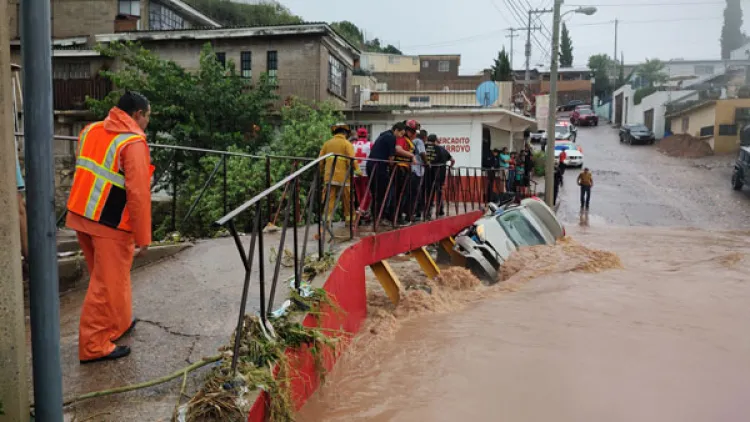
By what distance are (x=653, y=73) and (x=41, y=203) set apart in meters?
55.5

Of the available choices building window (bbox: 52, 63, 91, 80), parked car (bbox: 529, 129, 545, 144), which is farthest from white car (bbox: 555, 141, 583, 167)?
building window (bbox: 52, 63, 91, 80)

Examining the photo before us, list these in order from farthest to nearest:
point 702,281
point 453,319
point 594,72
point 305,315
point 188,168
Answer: point 594,72 < point 188,168 < point 702,281 < point 453,319 < point 305,315

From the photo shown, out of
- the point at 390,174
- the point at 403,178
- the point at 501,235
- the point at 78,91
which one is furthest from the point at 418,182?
the point at 78,91

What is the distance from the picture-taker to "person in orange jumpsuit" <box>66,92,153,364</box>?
11.2ft

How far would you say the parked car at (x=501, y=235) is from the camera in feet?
28.0

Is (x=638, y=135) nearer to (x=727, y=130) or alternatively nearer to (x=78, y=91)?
(x=727, y=130)

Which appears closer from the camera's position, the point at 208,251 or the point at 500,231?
the point at 208,251

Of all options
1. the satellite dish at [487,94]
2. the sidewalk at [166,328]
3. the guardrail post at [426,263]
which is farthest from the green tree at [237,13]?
the sidewalk at [166,328]

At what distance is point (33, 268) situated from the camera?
6.79 feet

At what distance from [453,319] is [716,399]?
270cm

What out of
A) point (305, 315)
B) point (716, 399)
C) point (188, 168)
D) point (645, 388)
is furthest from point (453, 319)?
point (188, 168)

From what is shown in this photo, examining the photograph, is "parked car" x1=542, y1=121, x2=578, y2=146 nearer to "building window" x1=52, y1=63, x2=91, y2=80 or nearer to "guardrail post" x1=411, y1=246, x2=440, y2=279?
"building window" x1=52, y1=63, x2=91, y2=80

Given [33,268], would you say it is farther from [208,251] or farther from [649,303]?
[649,303]

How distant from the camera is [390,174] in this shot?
786cm
